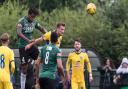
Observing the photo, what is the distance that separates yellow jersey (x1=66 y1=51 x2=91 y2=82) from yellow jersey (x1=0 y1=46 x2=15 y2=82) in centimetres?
414

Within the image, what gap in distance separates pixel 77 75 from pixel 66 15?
17021mm

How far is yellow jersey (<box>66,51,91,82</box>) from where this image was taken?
20.5 metres

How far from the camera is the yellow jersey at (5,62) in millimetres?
16531

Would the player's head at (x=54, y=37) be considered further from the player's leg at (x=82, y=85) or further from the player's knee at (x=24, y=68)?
the player's leg at (x=82, y=85)

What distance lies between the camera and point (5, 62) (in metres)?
16.6

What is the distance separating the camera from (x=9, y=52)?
16531 millimetres

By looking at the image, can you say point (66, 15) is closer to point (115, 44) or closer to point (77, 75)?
point (115, 44)

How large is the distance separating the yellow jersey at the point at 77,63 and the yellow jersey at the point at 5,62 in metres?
4.14

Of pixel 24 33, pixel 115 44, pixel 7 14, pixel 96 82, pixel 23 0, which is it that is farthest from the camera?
pixel 23 0

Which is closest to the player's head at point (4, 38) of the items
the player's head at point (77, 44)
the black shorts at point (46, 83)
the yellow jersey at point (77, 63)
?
the black shorts at point (46, 83)

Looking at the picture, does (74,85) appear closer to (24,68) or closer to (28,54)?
(24,68)

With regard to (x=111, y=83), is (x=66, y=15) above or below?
above

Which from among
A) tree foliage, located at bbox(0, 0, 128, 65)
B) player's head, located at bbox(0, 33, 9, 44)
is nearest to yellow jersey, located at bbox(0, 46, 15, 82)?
player's head, located at bbox(0, 33, 9, 44)

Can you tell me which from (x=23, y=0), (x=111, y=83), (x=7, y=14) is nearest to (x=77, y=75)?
(x=111, y=83)
